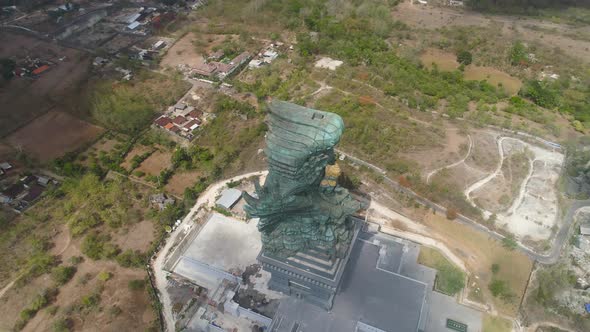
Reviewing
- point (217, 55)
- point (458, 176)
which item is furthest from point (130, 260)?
point (217, 55)

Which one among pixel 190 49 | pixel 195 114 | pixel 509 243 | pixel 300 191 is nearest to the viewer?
pixel 300 191

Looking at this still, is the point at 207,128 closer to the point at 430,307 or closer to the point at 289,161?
the point at 289,161

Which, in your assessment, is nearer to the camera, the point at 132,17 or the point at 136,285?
the point at 136,285

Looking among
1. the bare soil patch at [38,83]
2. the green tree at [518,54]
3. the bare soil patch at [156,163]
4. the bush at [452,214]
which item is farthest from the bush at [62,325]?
the green tree at [518,54]

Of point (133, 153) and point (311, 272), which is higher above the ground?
point (311, 272)

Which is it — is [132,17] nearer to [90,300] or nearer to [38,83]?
[38,83]

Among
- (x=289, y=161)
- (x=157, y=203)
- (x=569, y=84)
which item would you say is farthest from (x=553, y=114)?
(x=157, y=203)
